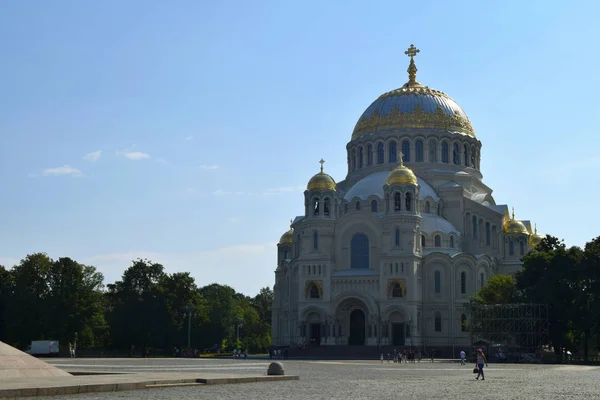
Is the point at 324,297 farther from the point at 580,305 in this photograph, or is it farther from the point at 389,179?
the point at 580,305

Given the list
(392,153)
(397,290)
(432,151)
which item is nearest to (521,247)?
(432,151)

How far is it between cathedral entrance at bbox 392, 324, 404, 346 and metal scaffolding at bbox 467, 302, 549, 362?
264 inches

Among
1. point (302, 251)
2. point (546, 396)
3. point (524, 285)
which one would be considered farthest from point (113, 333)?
point (546, 396)

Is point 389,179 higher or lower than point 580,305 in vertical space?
higher

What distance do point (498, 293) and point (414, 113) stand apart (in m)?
23.2

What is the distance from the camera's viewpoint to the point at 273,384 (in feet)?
87.0

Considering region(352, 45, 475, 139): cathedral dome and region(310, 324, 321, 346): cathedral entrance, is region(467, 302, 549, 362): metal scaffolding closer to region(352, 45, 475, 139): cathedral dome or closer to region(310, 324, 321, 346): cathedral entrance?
region(310, 324, 321, 346): cathedral entrance

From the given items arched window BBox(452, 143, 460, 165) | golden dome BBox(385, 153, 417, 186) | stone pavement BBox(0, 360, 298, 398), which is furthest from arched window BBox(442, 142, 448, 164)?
stone pavement BBox(0, 360, 298, 398)

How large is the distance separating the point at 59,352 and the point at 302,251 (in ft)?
69.3

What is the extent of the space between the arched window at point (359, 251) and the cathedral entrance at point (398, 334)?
5820 millimetres

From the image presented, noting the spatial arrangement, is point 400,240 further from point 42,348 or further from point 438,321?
point 42,348

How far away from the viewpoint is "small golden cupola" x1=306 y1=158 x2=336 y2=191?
74.2 metres

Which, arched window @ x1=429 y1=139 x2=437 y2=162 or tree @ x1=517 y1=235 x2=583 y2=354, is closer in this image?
tree @ x1=517 y1=235 x2=583 y2=354

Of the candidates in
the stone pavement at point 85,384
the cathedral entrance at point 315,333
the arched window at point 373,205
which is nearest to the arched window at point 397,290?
the cathedral entrance at point 315,333
